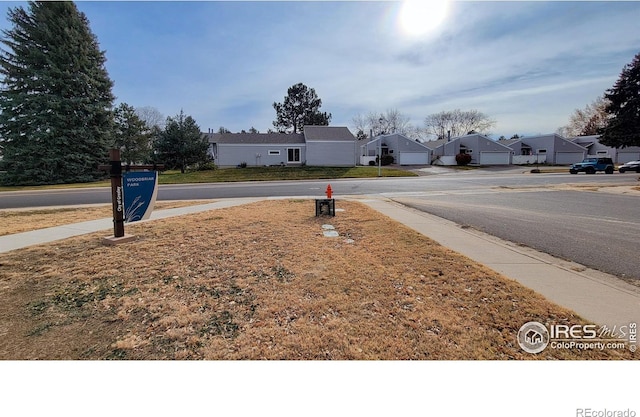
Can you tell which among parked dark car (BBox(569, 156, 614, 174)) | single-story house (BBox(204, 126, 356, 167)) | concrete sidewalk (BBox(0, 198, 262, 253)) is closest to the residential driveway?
concrete sidewalk (BBox(0, 198, 262, 253))

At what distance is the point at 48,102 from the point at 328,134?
2661 centimetres

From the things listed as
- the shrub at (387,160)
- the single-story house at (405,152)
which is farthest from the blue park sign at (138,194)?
the shrub at (387,160)

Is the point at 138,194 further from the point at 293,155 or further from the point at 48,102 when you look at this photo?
the point at 293,155

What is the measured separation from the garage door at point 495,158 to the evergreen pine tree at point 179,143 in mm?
43197

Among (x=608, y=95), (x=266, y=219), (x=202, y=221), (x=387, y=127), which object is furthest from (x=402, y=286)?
(x=387, y=127)

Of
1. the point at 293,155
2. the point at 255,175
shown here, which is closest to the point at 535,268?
the point at 255,175

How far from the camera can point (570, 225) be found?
7.70 m

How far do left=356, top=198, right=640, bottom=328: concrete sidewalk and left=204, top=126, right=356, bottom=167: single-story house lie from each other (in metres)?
31.0

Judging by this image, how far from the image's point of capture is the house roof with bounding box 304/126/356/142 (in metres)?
36.9

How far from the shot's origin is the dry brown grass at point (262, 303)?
2686 millimetres

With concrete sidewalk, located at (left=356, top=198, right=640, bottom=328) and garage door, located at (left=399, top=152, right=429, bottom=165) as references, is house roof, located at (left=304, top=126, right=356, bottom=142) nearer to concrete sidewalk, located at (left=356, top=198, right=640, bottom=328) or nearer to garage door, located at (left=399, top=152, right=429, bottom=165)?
garage door, located at (left=399, top=152, right=429, bottom=165)

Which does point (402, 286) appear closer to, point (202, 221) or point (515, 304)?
point (515, 304)

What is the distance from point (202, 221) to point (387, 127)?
74368mm
